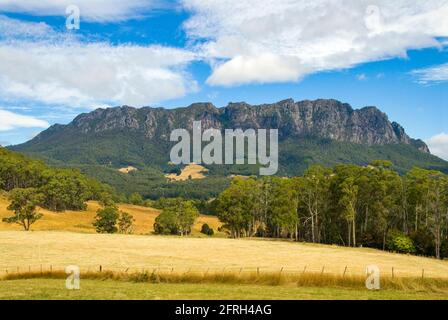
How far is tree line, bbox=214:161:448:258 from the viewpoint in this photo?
8144 cm

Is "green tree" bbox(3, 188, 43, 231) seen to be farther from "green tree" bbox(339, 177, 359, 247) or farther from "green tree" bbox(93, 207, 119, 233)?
"green tree" bbox(339, 177, 359, 247)

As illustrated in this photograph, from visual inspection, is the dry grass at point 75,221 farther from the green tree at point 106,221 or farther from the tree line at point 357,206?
the tree line at point 357,206

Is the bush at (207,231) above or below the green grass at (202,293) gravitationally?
below

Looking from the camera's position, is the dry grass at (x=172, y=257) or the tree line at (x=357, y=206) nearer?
the dry grass at (x=172, y=257)

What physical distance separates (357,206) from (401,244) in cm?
1525

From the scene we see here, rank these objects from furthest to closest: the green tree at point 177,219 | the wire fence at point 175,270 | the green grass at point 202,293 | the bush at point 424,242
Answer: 1. the green tree at point 177,219
2. the bush at point 424,242
3. the wire fence at point 175,270
4. the green grass at point 202,293

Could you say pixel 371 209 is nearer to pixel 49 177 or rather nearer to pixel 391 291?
pixel 391 291

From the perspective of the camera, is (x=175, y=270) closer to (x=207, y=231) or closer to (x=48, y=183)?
(x=207, y=231)

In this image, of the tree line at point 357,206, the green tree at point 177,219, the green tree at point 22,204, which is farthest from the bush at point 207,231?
the green tree at point 22,204

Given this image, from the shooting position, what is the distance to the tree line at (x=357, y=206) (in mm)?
81438

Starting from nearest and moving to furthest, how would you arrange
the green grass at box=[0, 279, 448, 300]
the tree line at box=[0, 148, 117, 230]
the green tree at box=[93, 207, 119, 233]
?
the green grass at box=[0, 279, 448, 300] < the green tree at box=[93, 207, 119, 233] < the tree line at box=[0, 148, 117, 230]

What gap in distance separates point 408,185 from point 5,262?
72555mm

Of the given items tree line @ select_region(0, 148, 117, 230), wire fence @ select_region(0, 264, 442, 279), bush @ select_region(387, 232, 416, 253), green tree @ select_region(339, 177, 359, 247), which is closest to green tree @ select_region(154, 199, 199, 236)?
green tree @ select_region(339, 177, 359, 247)
